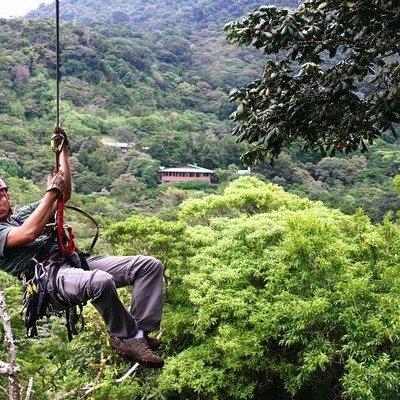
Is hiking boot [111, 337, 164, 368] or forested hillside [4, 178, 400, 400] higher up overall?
hiking boot [111, 337, 164, 368]

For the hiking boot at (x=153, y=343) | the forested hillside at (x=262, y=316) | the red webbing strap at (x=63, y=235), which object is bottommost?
the forested hillside at (x=262, y=316)

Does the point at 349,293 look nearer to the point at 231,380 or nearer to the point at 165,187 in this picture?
the point at 231,380

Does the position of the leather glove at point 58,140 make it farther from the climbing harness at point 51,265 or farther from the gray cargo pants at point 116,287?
the gray cargo pants at point 116,287

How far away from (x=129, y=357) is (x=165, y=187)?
135 ft

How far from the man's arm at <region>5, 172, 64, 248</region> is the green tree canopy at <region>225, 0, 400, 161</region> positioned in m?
1.99

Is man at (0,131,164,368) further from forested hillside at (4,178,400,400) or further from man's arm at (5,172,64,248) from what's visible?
forested hillside at (4,178,400,400)

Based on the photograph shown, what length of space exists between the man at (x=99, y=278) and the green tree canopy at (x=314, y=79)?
180cm

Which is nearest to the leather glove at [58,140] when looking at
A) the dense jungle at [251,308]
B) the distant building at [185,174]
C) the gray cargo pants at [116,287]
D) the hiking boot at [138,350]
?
the gray cargo pants at [116,287]

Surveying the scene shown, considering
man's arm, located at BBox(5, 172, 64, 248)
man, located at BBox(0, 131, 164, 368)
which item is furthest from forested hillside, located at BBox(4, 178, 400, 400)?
man's arm, located at BBox(5, 172, 64, 248)

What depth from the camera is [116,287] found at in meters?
2.97

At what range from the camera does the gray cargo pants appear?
9.31 feet

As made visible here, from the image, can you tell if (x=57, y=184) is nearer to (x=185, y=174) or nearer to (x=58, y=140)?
(x=58, y=140)

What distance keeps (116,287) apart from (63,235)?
1.31 ft

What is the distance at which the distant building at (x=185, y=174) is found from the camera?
48438 mm
